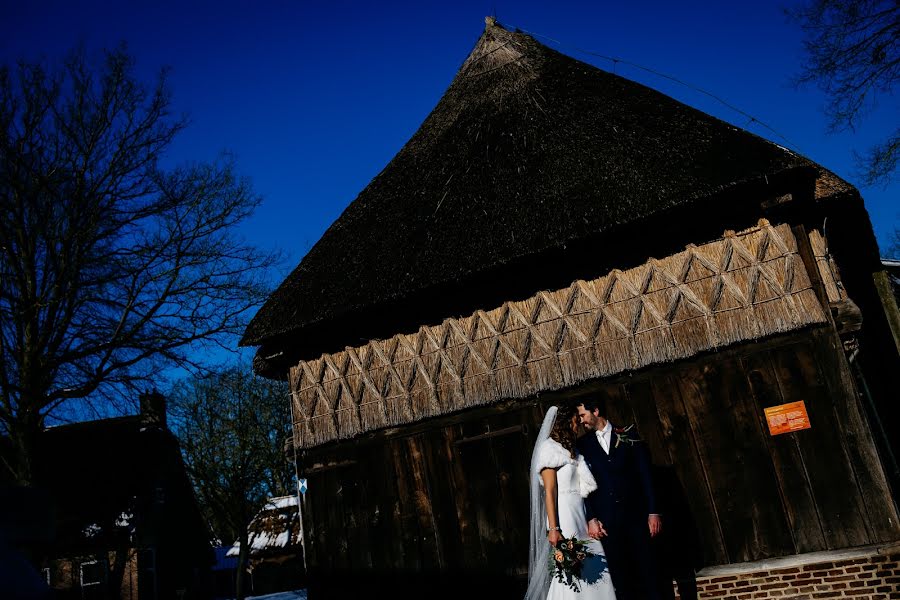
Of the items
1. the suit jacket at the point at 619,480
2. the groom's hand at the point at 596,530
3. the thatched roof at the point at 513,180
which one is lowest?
the groom's hand at the point at 596,530

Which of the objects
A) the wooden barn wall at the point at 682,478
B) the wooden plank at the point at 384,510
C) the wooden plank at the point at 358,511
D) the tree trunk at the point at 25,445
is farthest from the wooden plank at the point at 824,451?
the tree trunk at the point at 25,445

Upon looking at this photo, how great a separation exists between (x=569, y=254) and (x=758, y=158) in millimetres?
2449

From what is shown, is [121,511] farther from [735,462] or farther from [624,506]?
[735,462]

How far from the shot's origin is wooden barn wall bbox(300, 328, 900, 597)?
6770mm

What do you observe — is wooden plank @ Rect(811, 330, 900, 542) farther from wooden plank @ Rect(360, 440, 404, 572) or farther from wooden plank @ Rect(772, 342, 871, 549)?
wooden plank @ Rect(360, 440, 404, 572)

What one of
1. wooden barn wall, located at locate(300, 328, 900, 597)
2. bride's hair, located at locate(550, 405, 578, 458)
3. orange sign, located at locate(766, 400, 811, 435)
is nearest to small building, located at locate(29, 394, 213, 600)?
wooden barn wall, located at locate(300, 328, 900, 597)

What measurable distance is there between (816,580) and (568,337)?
3.69 metres

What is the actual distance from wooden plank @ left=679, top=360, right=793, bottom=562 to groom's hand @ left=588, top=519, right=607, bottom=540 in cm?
226

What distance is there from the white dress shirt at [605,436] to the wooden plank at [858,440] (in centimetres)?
268

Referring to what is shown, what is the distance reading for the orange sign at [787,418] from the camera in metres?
6.97

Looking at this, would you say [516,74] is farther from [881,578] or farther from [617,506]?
[881,578]

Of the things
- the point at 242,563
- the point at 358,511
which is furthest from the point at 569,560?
the point at 242,563

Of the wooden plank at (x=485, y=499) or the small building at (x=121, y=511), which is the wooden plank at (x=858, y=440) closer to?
the wooden plank at (x=485, y=499)

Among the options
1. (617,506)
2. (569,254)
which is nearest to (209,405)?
(569,254)
